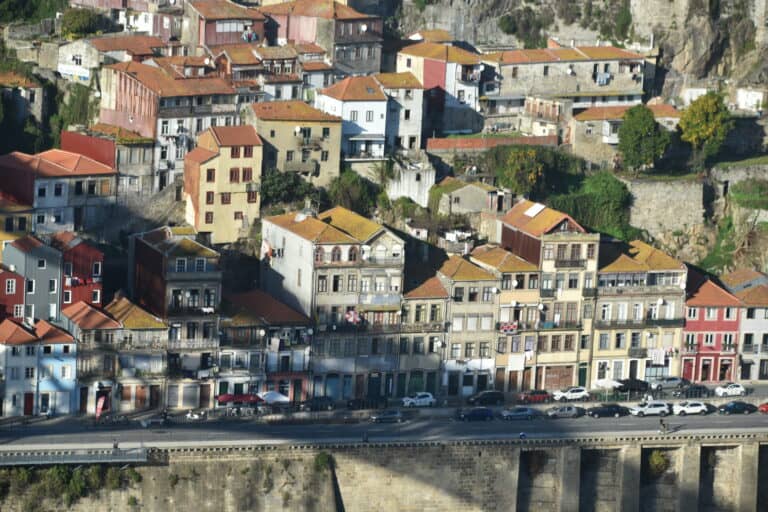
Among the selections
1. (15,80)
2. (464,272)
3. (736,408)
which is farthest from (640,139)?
(15,80)

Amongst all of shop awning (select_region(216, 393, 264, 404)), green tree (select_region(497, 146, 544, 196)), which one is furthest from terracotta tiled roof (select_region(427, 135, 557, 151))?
shop awning (select_region(216, 393, 264, 404))

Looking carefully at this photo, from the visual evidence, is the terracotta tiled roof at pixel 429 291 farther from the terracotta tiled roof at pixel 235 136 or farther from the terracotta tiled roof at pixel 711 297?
the terracotta tiled roof at pixel 711 297

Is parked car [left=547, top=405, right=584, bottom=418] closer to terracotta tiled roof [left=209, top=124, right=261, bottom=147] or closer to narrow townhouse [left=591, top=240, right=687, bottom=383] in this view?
narrow townhouse [left=591, top=240, right=687, bottom=383]

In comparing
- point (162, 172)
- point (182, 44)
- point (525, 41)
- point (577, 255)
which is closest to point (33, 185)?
point (162, 172)

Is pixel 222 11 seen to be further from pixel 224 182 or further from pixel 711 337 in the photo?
pixel 711 337

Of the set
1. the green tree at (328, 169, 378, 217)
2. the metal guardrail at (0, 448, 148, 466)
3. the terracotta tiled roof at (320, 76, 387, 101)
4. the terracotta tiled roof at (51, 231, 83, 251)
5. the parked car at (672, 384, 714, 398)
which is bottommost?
the parked car at (672, 384, 714, 398)

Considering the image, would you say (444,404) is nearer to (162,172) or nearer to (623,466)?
(623,466)

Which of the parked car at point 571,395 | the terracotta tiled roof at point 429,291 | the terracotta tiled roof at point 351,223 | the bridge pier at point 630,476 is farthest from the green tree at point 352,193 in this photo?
the bridge pier at point 630,476
